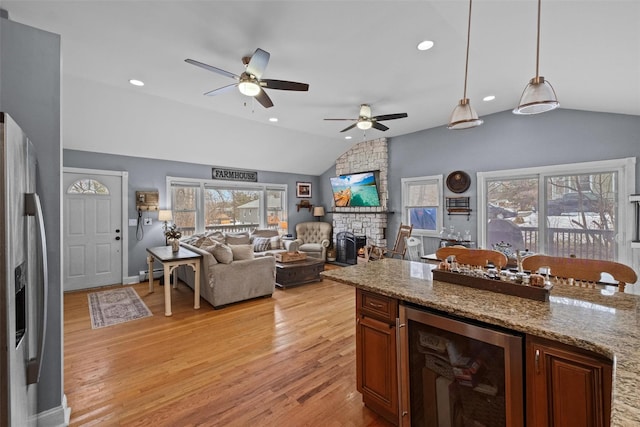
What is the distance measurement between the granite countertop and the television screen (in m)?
4.84

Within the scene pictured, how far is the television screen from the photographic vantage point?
673 centimetres

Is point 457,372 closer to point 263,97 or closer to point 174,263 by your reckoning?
point 263,97

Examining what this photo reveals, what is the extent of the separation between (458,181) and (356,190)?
2.50 m

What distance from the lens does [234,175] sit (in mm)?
6953

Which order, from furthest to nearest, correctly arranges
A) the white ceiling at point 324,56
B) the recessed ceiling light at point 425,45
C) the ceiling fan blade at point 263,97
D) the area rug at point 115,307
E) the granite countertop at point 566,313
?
the area rug at point 115,307, the ceiling fan blade at point 263,97, the recessed ceiling light at point 425,45, the white ceiling at point 324,56, the granite countertop at point 566,313

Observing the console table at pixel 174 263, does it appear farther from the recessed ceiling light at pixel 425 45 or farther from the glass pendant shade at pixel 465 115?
the recessed ceiling light at pixel 425 45

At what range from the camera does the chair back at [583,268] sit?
1.55m

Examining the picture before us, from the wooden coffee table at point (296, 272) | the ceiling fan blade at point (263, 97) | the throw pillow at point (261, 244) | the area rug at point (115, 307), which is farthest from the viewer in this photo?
the throw pillow at point (261, 244)

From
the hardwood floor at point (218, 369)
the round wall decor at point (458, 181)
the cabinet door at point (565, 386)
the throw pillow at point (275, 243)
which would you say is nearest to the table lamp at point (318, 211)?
the throw pillow at point (275, 243)

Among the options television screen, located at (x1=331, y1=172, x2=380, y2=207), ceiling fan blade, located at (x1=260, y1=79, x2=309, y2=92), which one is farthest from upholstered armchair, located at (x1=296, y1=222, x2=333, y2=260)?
ceiling fan blade, located at (x1=260, y1=79, x2=309, y2=92)

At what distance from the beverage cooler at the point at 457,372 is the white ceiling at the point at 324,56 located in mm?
2196

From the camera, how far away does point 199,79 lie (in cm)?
357

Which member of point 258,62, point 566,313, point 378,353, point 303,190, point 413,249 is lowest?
point 378,353

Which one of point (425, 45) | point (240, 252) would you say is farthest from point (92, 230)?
point (425, 45)
